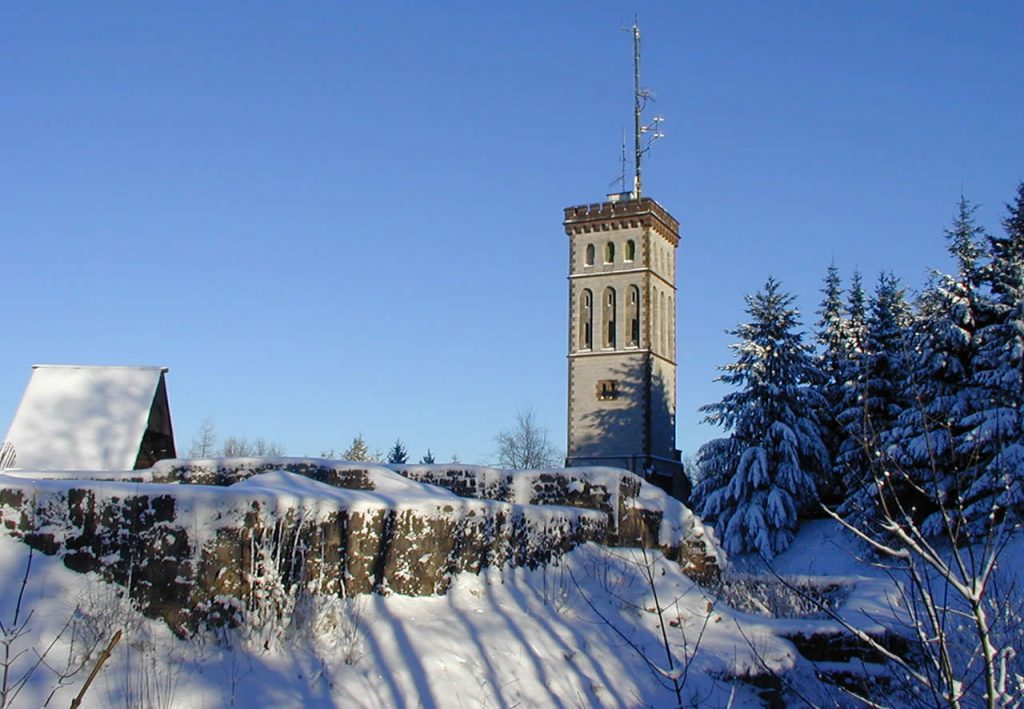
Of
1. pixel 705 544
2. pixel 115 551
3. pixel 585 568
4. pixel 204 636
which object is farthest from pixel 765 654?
pixel 115 551

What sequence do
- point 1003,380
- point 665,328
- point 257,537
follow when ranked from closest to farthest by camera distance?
point 257,537 < point 1003,380 < point 665,328

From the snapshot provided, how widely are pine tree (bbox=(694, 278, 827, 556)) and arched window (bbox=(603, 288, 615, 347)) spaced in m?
12.7

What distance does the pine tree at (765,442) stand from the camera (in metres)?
30.5

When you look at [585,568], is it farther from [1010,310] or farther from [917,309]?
[917,309]

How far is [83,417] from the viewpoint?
24250mm

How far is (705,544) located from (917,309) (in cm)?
1712

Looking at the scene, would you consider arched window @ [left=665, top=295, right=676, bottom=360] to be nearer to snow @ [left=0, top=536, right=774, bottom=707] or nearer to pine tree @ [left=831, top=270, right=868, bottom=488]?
pine tree @ [left=831, top=270, right=868, bottom=488]

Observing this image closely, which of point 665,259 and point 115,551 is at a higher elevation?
point 665,259

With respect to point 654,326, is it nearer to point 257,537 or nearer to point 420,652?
point 420,652

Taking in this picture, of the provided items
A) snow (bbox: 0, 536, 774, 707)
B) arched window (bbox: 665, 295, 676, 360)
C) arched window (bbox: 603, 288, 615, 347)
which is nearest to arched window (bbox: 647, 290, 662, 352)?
arched window (bbox: 665, 295, 676, 360)

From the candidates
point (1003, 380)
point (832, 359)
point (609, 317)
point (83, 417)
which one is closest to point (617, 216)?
point (609, 317)

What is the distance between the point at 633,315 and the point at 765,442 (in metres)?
14.8

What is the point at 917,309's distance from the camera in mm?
28141

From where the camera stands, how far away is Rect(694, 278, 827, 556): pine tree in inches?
1200
